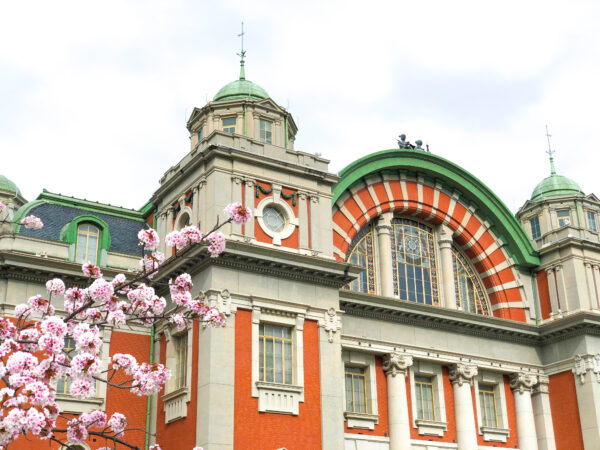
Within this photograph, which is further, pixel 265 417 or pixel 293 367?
pixel 293 367

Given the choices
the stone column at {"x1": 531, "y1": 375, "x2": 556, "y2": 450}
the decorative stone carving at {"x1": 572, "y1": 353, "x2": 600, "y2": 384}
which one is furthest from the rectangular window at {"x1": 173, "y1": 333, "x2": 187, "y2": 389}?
the decorative stone carving at {"x1": 572, "y1": 353, "x2": 600, "y2": 384}

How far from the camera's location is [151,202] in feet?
108

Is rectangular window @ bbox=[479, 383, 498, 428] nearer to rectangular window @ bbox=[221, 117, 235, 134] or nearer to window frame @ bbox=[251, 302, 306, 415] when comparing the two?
window frame @ bbox=[251, 302, 306, 415]

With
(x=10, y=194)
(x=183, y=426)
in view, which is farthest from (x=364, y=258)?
(x=10, y=194)

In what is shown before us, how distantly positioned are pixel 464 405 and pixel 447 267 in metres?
5.57

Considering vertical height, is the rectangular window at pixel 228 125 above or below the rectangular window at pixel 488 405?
above

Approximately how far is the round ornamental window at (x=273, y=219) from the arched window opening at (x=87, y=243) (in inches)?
242

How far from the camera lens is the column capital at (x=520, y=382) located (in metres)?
34.1

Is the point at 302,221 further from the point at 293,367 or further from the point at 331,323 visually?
the point at 293,367

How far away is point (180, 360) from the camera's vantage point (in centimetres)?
2827

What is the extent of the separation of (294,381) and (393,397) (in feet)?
16.4

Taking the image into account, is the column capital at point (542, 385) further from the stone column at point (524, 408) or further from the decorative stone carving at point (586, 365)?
the decorative stone carving at point (586, 365)

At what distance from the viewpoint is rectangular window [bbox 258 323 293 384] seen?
27.2m

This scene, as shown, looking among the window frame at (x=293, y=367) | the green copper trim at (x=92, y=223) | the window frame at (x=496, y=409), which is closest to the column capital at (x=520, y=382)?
the window frame at (x=496, y=409)
